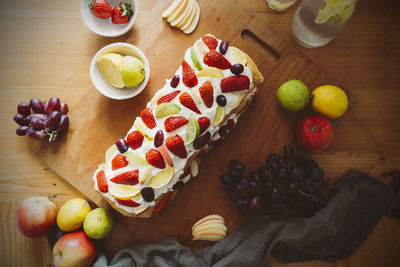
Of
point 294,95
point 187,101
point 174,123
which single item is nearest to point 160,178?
point 174,123

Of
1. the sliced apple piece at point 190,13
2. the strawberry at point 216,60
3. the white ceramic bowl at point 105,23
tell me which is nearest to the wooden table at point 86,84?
the white ceramic bowl at point 105,23

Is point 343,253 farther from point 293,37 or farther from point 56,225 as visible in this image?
point 56,225

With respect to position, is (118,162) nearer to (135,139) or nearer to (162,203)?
(135,139)

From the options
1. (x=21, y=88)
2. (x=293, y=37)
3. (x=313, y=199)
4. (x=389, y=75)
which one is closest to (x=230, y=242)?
(x=313, y=199)

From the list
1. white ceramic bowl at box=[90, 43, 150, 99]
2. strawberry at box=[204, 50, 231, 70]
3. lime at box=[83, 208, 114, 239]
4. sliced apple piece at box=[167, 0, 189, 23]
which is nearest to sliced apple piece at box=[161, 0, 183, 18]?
sliced apple piece at box=[167, 0, 189, 23]

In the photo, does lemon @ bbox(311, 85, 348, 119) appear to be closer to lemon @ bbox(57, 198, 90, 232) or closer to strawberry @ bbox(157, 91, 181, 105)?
strawberry @ bbox(157, 91, 181, 105)

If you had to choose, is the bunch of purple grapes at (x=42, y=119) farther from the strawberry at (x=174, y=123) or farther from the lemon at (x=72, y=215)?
the strawberry at (x=174, y=123)
